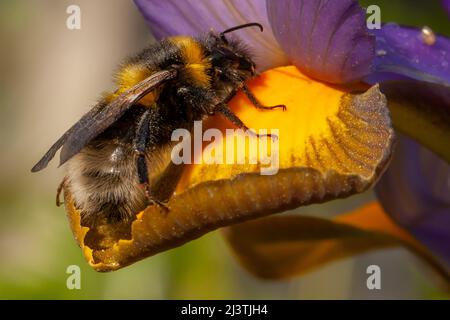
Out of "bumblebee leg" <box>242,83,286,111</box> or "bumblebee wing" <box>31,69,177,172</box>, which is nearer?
"bumblebee wing" <box>31,69,177,172</box>

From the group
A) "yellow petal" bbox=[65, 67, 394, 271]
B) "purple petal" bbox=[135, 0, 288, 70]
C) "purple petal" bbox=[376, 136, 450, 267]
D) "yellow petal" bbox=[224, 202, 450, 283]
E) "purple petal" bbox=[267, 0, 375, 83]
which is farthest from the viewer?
"purple petal" bbox=[376, 136, 450, 267]

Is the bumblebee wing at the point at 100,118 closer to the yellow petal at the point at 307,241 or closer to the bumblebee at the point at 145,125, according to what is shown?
the bumblebee at the point at 145,125

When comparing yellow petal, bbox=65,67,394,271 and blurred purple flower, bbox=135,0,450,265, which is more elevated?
blurred purple flower, bbox=135,0,450,265

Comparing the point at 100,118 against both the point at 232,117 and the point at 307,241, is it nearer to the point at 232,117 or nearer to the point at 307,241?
the point at 232,117

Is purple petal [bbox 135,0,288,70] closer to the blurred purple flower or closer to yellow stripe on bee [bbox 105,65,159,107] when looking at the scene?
the blurred purple flower

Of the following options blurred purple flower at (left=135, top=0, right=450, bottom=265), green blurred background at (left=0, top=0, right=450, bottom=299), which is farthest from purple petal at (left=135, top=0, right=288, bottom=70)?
green blurred background at (left=0, top=0, right=450, bottom=299)

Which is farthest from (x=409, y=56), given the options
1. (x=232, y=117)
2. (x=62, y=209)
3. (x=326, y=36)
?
(x=62, y=209)
